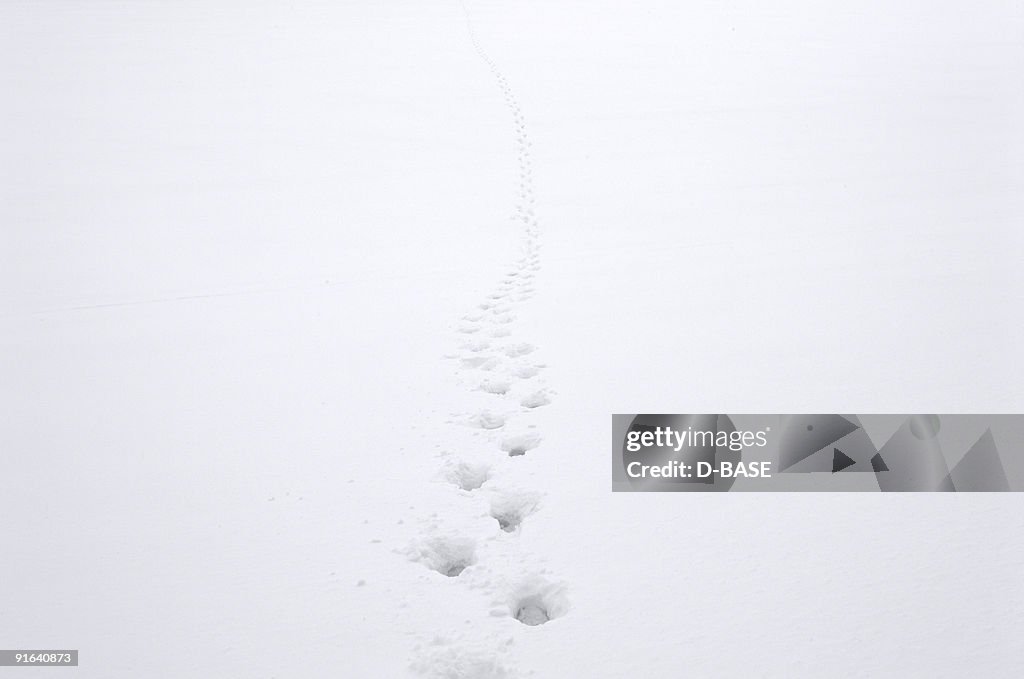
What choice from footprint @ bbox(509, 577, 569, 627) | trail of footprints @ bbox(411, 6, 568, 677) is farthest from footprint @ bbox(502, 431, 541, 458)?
footprint @ bbox(509, 577, 569, 627)

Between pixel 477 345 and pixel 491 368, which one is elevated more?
pixel 477 345

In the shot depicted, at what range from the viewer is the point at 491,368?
3.33m

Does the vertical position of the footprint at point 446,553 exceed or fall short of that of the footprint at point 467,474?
it falls short

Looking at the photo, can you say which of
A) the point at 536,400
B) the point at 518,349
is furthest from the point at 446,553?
the point at 518,349

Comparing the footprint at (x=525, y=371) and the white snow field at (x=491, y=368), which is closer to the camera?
the white snow field at (x=491, y=368)

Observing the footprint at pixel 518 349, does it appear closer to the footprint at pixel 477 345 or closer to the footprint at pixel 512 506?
the footprint at pixel 477 345

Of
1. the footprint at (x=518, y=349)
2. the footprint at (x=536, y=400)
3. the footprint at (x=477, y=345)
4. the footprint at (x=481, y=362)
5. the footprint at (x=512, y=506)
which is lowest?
the footprint at (x=512, y=506)

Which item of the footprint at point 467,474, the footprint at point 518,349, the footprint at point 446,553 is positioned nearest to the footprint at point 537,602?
the footprint at point 446,553

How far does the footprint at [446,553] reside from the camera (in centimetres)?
225

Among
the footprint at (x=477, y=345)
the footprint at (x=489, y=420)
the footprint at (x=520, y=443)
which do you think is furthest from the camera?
the footprint at (x=477, y=345)

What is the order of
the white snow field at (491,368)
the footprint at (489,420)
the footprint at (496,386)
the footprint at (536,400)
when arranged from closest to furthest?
1. the white snow field at (491,368)
2. the footprint at (489,420)
3. the footprint at (536,400)
4. the footprint at (496,386)

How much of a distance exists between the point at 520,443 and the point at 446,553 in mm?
605

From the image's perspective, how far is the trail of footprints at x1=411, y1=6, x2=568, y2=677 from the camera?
2107 mm

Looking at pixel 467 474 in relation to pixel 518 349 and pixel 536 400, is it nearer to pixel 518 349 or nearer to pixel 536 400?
pixel 536 400
